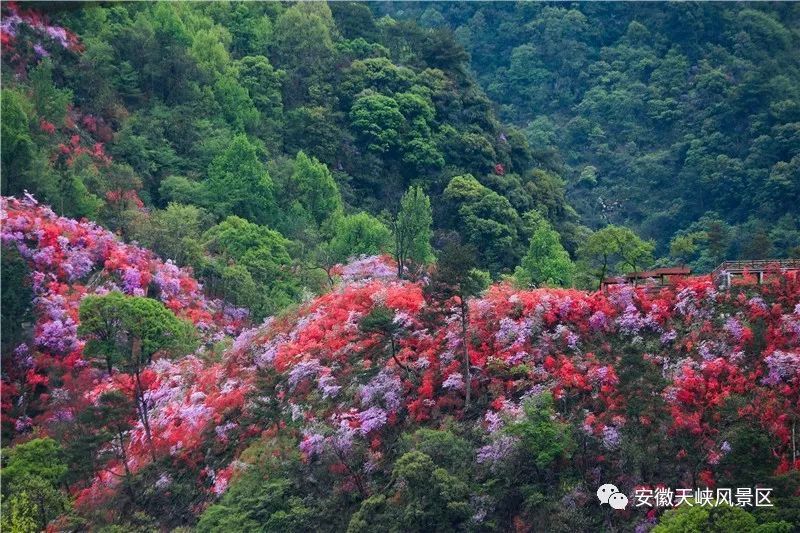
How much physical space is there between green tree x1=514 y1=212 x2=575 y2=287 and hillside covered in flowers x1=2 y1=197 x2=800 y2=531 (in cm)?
1424

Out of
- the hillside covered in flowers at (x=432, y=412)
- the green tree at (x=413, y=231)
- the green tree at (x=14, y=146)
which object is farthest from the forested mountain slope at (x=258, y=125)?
the hillside covered in flowers at (x=432, y=412)

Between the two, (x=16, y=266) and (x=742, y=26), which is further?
(x=742, y=26)

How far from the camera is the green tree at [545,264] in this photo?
2461 inches

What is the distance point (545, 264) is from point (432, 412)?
23.4 m

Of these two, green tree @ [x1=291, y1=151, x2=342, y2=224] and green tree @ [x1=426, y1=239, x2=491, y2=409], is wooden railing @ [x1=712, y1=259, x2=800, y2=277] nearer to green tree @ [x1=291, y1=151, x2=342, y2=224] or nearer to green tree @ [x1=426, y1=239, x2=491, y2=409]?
green tree @ [x1=426, y1=239, x2=491, y2=409]

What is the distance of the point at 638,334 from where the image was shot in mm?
40625

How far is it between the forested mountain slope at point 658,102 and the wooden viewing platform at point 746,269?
3106 cm

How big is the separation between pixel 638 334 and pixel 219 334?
64.4ft

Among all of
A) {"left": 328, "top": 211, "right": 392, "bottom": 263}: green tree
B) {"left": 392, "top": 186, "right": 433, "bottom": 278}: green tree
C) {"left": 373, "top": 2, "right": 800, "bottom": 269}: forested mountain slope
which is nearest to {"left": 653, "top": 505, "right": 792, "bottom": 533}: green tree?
{"left": 392, "top": 186, "right": 433, "bottom": 278}: green tree

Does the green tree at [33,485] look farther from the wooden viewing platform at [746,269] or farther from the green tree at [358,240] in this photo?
the green tree at [358,240]

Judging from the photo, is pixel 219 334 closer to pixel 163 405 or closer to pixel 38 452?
pixel 163 405

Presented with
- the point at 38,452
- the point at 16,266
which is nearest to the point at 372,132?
the point at 16,266

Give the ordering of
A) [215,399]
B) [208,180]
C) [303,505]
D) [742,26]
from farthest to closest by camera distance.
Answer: [742,26] < [208,180] < [215,399] < [303,505]

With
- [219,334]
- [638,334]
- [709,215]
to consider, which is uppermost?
[638,334]
